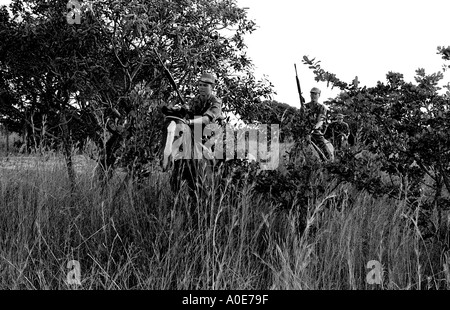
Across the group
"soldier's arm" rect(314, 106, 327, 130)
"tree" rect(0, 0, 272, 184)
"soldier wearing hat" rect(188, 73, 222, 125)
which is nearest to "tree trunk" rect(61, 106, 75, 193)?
"tree" rect(0, 0, 272, 184)

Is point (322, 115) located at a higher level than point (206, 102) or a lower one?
lower

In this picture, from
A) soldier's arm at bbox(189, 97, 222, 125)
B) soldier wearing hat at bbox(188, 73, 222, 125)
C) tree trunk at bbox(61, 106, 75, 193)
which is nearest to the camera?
soldier's arm at bbox(189, 97, 222, 125)

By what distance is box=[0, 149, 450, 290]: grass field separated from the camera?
3441 mm

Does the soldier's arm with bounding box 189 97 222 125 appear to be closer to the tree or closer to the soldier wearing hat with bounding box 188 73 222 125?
the soldier wearing hat with bounding box 188 73 222 125

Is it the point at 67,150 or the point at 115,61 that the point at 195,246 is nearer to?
the point at 67,150

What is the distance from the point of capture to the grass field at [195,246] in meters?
3.44

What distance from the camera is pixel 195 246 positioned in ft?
12.9

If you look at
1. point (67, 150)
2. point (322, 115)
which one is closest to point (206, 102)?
point (322, 115)

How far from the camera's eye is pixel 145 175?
18.0 feet

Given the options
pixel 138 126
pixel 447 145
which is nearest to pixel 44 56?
pixel 138 126

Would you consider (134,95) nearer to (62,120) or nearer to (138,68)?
(138,68)

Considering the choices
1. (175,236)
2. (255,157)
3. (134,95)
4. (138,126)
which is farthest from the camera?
(134,95)

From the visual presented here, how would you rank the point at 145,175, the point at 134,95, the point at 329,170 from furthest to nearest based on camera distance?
the point at 134,95 → the point at 145,175 → the point at 329,170

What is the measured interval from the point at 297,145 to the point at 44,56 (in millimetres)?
4691
